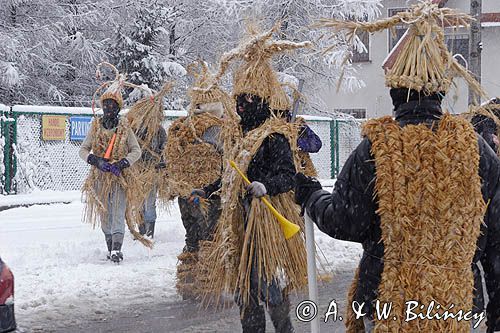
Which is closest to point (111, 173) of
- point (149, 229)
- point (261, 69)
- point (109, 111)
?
point (109, 111)

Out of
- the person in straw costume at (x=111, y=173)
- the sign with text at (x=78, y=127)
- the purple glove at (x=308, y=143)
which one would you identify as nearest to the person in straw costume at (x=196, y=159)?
the purple glove at (x=308, y=143)

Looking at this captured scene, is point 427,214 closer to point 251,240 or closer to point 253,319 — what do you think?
point 251,240

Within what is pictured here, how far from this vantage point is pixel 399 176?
10.4 feet

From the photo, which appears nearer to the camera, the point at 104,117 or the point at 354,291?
the point at 354,291

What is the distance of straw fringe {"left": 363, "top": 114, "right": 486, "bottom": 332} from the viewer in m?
3.18

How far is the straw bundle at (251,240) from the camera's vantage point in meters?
5.07

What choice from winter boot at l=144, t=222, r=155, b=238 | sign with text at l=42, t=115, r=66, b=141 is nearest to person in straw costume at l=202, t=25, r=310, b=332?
winter boot at l=144, t=222, r=155, b=238

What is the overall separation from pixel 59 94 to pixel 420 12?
62.6 feet

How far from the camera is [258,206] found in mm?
5117

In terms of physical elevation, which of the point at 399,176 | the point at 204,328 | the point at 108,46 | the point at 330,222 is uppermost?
the point at 108,46

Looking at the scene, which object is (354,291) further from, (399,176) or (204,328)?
(204,328)

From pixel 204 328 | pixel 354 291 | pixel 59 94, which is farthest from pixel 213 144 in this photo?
pixel 59 94

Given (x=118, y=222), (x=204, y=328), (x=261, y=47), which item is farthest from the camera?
(x=118, y=222)

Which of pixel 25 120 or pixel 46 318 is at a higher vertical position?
pixel 25 120
